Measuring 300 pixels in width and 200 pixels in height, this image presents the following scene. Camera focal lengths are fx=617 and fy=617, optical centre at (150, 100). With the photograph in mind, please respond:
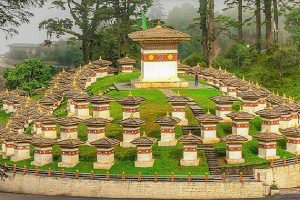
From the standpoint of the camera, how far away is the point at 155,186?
109 feet

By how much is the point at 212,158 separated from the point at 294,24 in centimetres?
3311

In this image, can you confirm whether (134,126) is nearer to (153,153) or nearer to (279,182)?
(153,153)

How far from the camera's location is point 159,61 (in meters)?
49.0

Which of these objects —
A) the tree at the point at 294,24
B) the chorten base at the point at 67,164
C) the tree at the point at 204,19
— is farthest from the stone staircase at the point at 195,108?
the tree at the point at 204,19

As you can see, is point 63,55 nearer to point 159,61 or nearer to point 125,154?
point 159,61

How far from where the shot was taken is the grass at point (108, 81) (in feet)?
175

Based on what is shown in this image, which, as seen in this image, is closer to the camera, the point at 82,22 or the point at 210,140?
the point at 210,140

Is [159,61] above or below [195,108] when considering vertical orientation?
above

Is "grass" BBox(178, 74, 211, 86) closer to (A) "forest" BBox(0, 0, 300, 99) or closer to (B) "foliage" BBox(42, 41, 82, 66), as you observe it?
(A) "forest" BBox(0, 0, 300, 99)

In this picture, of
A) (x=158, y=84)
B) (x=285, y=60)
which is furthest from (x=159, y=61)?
(x=285, y=60)

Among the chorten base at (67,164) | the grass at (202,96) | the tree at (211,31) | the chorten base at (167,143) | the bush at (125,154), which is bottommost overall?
the chorten base at (67,164)

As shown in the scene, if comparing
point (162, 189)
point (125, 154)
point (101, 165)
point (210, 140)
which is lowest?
point (162, 189)

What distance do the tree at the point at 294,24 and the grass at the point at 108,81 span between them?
17.4 metres

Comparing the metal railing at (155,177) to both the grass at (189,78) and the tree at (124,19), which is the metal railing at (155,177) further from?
the tree at (124,19)
